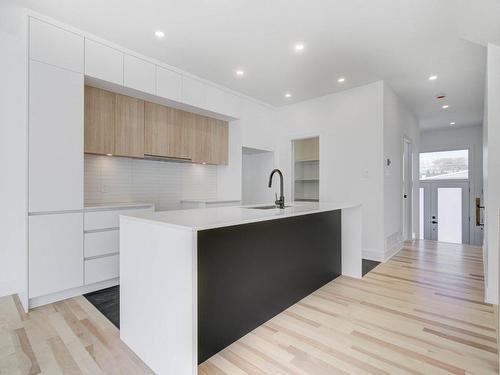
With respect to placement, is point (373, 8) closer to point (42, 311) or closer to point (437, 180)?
point (42, 311)

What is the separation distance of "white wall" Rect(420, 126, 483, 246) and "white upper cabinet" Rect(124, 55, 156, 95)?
7.48m

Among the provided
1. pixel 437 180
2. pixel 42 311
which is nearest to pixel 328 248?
pixel 42 311

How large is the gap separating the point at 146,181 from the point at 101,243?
1.24 meters

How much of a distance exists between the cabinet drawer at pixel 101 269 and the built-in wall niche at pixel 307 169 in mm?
3656

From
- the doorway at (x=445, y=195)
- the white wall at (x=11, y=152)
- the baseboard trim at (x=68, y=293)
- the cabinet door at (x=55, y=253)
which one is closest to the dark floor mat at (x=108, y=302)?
the baseboard trim at (x=68, y=293)

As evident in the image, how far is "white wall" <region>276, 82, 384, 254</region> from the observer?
13.3ft

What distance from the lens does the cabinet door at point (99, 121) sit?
2986mm

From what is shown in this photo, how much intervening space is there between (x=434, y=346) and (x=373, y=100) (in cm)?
337

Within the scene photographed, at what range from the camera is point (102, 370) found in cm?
161

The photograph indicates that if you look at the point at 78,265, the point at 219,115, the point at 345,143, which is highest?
the point at 219,115

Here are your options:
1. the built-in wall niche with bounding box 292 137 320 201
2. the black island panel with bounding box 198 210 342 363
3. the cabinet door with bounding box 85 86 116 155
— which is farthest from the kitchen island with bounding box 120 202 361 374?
the built-in wall niche with bounding box 292 137 320 201

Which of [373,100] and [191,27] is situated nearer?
[191,27]

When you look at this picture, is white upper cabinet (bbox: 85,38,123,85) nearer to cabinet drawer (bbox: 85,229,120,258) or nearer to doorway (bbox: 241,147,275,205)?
cabinet drawer (bbox: 85,229,120,258)

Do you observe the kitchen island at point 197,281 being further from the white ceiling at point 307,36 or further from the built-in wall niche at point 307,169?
the built-in wall niche at point 307,169
